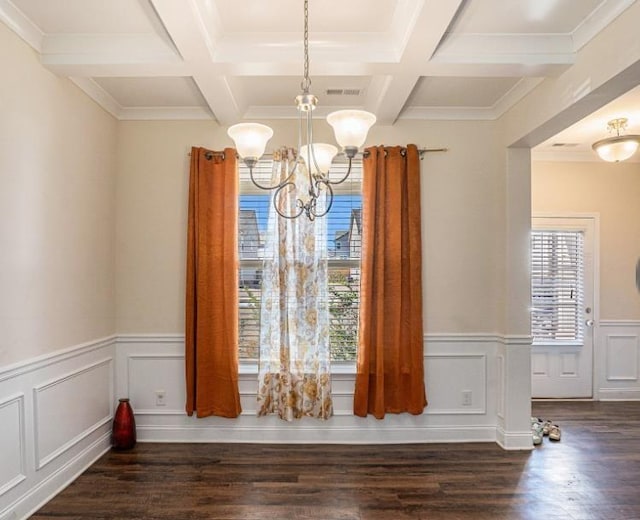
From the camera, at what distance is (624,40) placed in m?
2.30

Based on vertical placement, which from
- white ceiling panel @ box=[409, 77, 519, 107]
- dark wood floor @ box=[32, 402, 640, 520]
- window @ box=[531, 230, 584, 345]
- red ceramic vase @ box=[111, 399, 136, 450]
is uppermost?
white ceiling panel @ box=[409, 77, 519, 107]

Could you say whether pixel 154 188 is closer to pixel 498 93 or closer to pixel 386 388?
pixel 386 388

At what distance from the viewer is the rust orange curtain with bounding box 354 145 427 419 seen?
373 centimetres

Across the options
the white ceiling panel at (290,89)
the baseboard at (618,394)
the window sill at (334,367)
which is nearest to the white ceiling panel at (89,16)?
the white ceiling panel at (290,89)


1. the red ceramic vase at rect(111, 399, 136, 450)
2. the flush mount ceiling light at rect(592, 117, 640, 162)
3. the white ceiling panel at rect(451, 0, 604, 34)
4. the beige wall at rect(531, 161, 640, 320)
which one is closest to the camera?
the white ceiling panel at rect(451, 0, 604, 34)

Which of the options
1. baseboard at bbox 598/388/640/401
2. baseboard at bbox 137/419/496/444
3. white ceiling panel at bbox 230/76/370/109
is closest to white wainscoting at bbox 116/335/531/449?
baseboard at bbox 137/419/496/444

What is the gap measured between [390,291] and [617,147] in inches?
96.0

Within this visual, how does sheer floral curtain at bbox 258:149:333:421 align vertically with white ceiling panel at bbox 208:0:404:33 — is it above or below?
below

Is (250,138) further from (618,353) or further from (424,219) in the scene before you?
(618,353)

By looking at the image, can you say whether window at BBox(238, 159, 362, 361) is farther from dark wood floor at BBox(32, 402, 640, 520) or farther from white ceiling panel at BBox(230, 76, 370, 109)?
dark wood floor at BBox(32, 402, 640, 520)

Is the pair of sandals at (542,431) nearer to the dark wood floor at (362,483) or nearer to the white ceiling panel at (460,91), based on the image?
the dark wood floor at (362,483)

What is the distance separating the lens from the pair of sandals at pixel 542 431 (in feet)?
12.6

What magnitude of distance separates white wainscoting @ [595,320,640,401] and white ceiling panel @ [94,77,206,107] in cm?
499

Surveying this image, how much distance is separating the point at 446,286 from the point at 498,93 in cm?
157
